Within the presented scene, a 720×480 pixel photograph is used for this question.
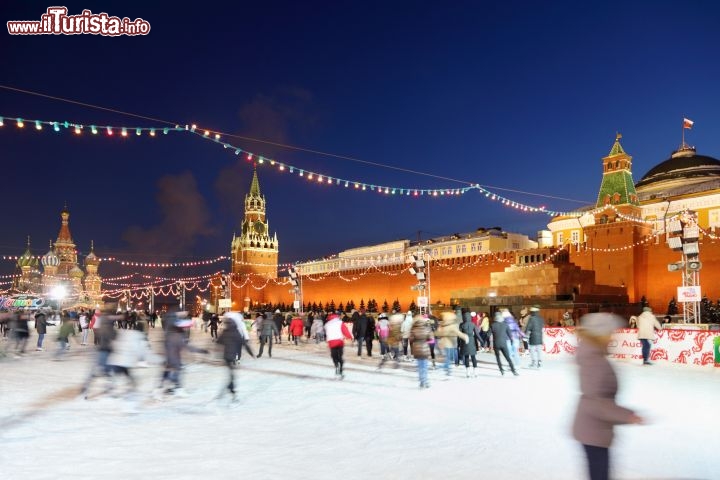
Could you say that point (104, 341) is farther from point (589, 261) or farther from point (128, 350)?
point (589, 261)

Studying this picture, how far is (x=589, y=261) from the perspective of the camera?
100 feet

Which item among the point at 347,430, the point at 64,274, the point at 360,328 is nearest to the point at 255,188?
the point at 64,274

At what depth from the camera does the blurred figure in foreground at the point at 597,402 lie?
2.86 meters

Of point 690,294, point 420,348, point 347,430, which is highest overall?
point 690,294

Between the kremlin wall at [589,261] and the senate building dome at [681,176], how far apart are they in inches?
2.8

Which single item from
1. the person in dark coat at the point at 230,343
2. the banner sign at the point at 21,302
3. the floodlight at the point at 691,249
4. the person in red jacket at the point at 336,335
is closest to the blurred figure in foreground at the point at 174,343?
the person in dark coat at the point at 230,343

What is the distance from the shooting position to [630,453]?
175 inches

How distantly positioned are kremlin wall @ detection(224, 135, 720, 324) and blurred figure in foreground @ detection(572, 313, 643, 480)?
490 inches

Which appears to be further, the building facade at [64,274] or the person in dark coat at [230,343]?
the building facade at [64,274]

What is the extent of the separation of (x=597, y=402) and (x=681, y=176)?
3948cm

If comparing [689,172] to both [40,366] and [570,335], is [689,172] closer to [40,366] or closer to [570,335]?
[570,335]

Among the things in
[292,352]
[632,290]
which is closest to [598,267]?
[632,290]

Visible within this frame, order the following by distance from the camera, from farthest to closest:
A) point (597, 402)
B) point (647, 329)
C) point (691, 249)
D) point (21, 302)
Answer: point (21, 302) → point (691, 249) → point (647, 329) → point (597, 402)

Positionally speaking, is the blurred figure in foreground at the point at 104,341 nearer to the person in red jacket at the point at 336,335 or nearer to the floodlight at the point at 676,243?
the person in red jacket at the point at 336,335
